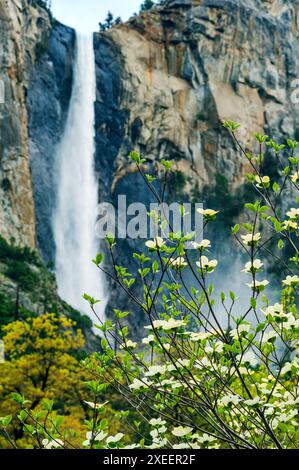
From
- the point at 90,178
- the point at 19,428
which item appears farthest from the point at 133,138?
the point at 19,428

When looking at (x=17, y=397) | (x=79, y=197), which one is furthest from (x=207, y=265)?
(x=79, y=197)

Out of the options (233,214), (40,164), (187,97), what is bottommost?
(233,214)

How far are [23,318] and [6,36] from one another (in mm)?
18305

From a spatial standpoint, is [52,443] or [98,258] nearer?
[52,443]

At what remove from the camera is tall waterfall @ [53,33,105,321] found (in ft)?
129

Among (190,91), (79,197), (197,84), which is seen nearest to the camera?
(79,197)

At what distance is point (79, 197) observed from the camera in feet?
136

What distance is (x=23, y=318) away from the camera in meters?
27.0

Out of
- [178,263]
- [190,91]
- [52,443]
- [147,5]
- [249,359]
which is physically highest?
[147,5]

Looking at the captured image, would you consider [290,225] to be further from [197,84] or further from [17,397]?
[197,84]

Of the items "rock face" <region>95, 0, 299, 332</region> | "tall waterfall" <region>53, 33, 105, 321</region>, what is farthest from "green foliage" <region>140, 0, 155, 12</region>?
"tall waterfall" <region>53, 33, 105, 321</region>

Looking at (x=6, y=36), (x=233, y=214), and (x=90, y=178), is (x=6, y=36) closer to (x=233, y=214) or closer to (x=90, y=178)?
(x=90, y=178)

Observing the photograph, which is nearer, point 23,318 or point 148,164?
point 23,318

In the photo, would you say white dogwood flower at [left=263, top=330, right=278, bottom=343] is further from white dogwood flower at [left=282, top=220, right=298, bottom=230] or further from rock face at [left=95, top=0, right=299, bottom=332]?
rock face at [left=95, top=0, right=299, bottom=332]
